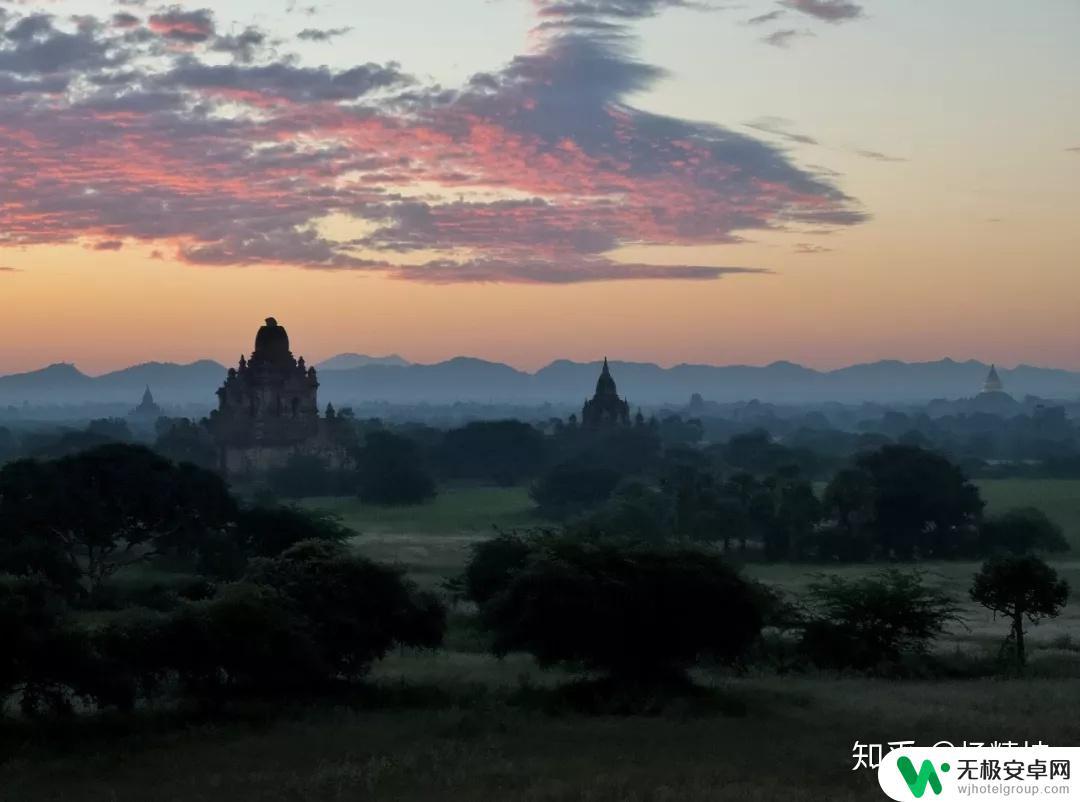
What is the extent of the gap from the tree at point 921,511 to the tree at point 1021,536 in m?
1.53

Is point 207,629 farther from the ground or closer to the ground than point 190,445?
closer to the ground

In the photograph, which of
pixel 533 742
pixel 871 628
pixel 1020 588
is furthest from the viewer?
pixel 1020 588

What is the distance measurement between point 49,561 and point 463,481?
90.4m

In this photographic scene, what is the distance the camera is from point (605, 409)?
158750 millimetres

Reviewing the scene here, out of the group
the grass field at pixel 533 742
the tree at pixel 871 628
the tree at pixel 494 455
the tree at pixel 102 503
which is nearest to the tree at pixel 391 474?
the tree at pixel 494 455

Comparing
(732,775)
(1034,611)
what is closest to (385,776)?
(732,775)

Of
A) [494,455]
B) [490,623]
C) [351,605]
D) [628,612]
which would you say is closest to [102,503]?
[351,605]

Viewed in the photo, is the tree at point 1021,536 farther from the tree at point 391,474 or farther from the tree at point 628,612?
the tree at point 628,612

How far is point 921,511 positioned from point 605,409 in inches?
3240

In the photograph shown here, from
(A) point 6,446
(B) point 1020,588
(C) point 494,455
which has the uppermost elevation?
(A) point 6,446

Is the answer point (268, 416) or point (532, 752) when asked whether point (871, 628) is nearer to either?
point (532, 752)

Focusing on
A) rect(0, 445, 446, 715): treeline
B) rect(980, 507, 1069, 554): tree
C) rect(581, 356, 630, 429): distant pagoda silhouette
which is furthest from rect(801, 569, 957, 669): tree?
rect(581, 356, 630, 429): distant pagoda silhouette

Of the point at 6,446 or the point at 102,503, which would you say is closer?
the point at 102,503

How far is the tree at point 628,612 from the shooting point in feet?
93.4
